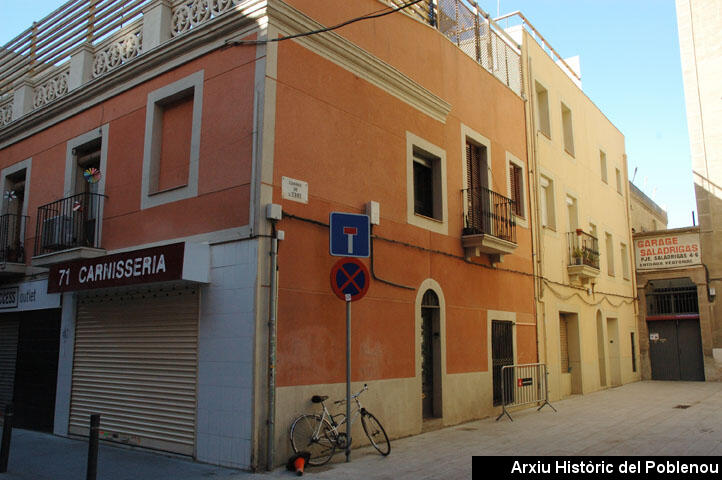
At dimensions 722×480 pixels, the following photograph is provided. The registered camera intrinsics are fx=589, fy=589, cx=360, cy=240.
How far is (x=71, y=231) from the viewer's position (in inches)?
436

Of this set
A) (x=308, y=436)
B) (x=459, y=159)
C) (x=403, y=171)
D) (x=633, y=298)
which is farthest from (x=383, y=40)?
(x=633, y=298)

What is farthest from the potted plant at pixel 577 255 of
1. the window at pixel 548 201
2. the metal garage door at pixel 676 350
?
the metal garage door at pixel 676 350

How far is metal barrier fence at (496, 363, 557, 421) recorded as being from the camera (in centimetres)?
1269

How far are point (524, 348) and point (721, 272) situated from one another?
40.3 feet

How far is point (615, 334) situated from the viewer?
2166 centimetres

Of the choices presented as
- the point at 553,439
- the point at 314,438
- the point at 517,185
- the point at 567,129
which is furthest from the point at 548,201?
the point at 314,438

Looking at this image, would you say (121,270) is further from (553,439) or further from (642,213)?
(642,213)

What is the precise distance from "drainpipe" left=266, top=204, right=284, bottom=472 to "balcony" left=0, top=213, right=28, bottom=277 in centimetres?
736

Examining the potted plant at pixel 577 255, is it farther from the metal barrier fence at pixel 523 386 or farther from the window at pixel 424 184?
the window at pixel 424 184

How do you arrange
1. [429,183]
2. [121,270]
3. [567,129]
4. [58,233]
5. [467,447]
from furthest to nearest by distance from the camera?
[567,129], [429,183], [58,233], [467,447], [121,270]

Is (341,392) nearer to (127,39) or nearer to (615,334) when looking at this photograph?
(127,39)

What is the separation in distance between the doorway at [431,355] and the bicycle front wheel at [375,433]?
2111 millimetres

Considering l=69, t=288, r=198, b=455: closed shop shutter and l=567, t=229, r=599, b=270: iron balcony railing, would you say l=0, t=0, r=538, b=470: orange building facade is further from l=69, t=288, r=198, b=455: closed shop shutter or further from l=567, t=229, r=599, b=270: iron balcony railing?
l=567, t=229, r=599, b=270: iron balcony railing

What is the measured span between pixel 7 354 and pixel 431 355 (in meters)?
9.27
